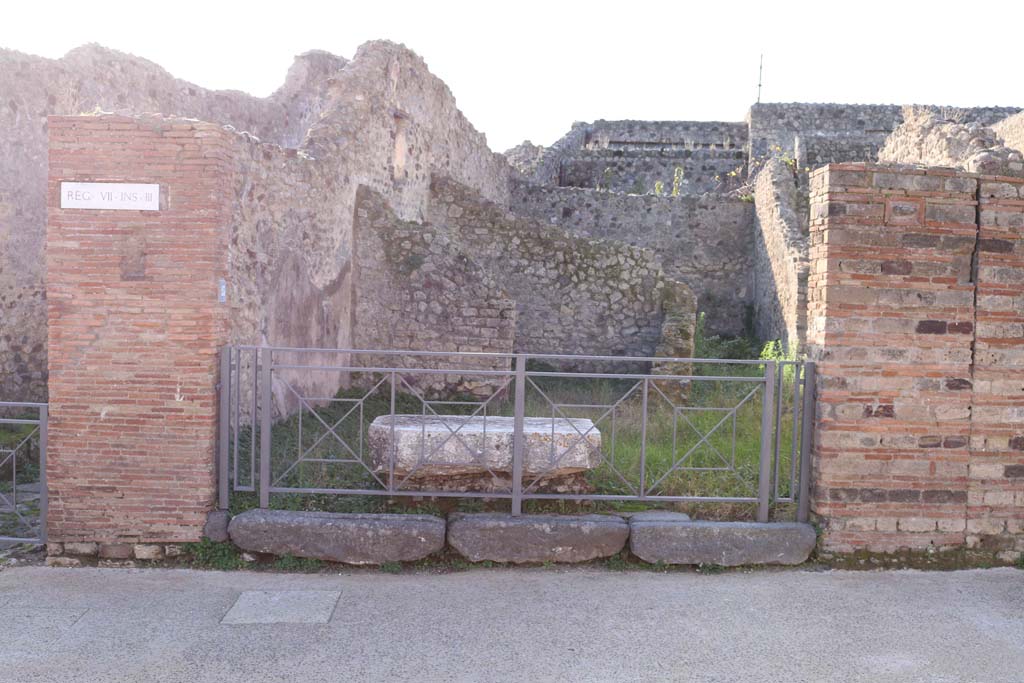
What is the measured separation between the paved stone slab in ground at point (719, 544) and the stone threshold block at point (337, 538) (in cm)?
149

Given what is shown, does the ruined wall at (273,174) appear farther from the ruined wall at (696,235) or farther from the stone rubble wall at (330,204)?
the ruined wall at (696,235)

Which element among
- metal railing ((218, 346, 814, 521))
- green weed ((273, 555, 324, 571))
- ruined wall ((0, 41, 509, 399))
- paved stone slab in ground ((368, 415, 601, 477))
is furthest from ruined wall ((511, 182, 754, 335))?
green weed ((273, 555, 324, 571))

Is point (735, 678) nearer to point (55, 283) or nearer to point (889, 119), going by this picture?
point (55, 283)

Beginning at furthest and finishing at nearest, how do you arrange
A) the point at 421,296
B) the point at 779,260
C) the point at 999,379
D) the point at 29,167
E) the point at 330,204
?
the point at 779,260 → the point at 421,296 → the point at 29,167 → the point at 330,204 → the point at 999,379

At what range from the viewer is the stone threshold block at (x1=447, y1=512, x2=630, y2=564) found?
6062 mm

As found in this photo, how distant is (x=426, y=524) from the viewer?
607cm

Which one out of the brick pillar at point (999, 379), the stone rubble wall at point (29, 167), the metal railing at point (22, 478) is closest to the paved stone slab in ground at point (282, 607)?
the metal railing at point (22, 478)

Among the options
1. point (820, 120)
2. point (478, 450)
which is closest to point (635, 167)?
point (820, 120)

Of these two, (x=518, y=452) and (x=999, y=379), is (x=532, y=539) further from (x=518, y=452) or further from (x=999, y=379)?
(x=999, y=379)

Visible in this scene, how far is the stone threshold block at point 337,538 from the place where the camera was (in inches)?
236

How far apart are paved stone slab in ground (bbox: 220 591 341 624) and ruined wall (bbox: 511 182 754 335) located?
1228cm

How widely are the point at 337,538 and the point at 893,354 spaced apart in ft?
13.4

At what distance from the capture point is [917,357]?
6.05 meters

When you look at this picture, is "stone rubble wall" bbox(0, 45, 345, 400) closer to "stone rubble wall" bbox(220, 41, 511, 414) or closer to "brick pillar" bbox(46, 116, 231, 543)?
"stone rubble wall" bbox(220, 41, 511, 414)
